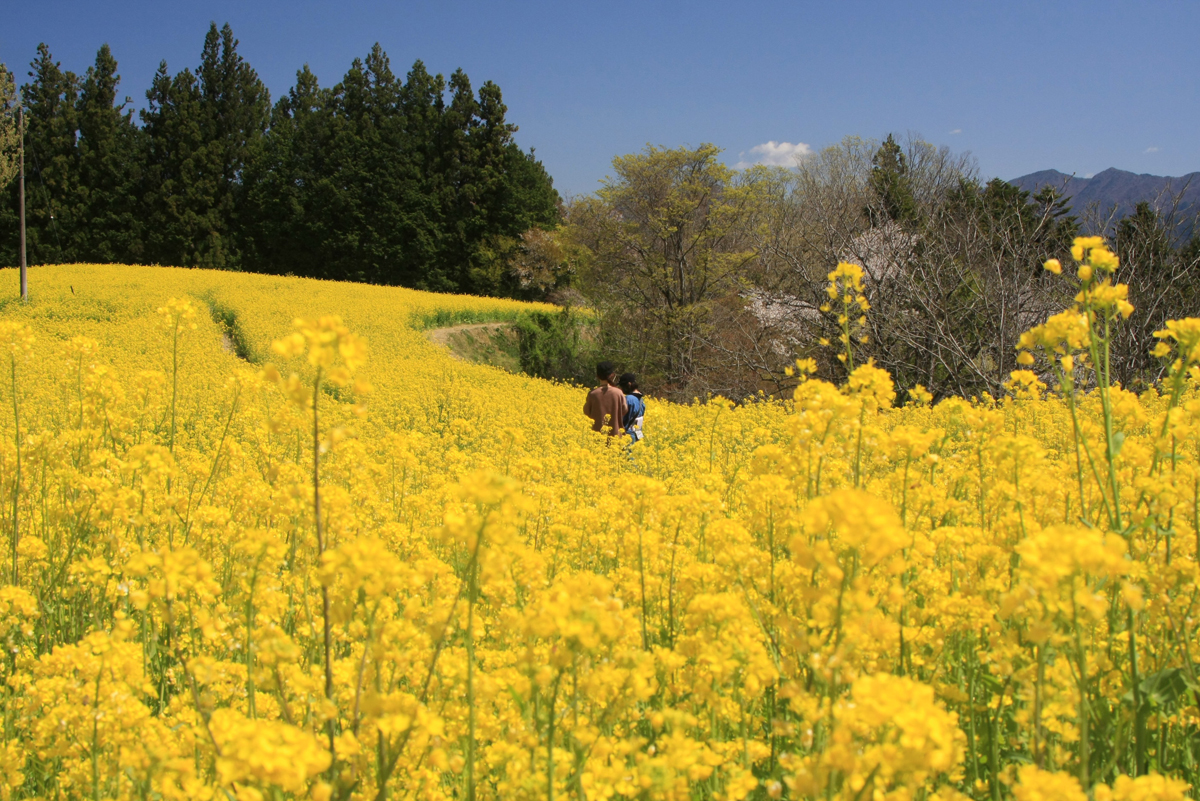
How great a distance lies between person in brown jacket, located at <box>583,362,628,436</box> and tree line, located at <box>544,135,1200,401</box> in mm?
3773

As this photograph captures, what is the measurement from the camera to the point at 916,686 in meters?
1.08

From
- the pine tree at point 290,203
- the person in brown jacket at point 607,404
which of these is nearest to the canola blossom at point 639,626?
the person in brown jacket at point 607,404

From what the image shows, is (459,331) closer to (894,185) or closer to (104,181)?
(894,185)

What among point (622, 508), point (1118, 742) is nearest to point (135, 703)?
point (622, 508)

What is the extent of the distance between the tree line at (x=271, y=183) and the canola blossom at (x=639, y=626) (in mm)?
35947

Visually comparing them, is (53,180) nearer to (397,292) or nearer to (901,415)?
(397,292)

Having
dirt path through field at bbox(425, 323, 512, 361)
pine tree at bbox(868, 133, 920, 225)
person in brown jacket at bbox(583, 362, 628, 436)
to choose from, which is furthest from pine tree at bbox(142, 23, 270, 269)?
person in brown jacket at bbox(583, 362, 628, 436)

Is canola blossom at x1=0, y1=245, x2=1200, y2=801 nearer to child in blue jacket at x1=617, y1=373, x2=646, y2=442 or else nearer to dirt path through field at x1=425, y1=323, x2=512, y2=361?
child in blue jacket at x1=617, y1=373, x2=646, y2=442

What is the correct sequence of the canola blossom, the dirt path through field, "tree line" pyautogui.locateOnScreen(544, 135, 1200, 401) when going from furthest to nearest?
the dirt path through field, "tree line" pyautogui.locateOnScreen(544, 135, 1200, 401), the canola blossom

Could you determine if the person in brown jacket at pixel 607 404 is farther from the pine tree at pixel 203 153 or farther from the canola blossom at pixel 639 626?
the pine tree at pixel 203 153

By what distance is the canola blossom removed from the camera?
127cm

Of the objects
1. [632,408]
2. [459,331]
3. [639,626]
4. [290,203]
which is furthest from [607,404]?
[290,203]

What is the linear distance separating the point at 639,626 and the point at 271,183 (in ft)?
147

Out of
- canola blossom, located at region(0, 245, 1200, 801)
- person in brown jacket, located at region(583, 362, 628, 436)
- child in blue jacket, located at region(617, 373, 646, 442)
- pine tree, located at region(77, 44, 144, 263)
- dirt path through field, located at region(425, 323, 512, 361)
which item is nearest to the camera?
canola blossom, located at region(0, 245, 1200, 801)
